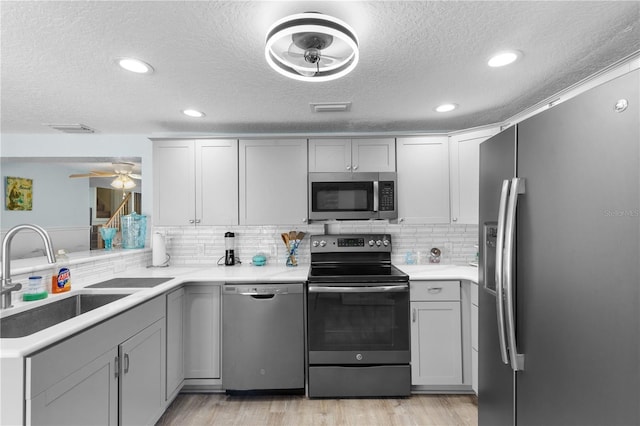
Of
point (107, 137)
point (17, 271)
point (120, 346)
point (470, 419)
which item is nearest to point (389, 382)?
point (470, 419)

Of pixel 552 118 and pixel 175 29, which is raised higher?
pixel 175 29

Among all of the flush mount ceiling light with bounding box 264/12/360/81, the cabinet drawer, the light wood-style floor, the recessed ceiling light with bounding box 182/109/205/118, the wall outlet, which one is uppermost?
the recessed ceiling light with bounding box 182/109/205/118

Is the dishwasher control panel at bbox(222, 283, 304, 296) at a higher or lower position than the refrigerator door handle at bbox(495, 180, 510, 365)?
lower

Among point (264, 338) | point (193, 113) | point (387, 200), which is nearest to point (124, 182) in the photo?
point (193, 113)

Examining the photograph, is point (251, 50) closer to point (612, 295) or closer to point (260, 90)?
point (260, 90)

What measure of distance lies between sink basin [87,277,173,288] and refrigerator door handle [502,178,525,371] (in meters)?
2.21

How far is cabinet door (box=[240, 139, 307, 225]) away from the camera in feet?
9.63

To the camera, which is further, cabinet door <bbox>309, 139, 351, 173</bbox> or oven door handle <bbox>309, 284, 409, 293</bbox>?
cabinet door <bbox>309, 139, 351, 173</bbox>

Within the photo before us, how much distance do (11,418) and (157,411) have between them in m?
1.09

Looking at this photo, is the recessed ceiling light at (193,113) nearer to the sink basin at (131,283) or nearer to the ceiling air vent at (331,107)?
the ceiling air vent at (331,107)

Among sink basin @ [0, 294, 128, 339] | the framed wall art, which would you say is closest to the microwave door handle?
sink basin @ [0, 294, 128, 339]

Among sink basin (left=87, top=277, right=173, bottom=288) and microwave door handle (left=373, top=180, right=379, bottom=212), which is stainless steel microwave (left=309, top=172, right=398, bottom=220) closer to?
microwave door handle (left=373, top=180, right=379, bottom=212)

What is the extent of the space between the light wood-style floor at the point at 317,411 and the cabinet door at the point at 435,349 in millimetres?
170

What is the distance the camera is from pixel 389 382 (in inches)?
96.3
